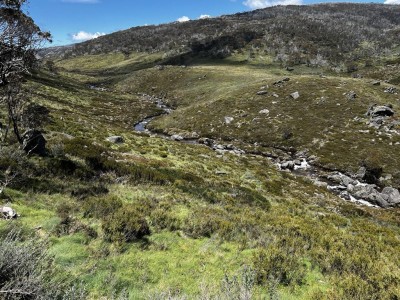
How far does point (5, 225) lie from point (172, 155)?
79.9 ft

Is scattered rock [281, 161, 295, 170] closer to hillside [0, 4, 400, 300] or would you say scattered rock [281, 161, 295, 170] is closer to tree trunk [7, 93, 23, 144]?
hillside [0, 4, 400, 300]

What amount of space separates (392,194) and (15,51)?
35.8 meters

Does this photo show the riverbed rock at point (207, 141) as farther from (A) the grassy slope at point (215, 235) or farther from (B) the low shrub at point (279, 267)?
(B) the low shrub at point (279, 267)

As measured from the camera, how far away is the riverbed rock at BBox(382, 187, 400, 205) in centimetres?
3023

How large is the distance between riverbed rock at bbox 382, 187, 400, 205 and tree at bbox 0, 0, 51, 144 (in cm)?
3360

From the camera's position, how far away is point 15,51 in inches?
757

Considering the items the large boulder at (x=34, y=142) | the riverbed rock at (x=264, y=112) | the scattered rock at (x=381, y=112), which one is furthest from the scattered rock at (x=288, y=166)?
the large boulder at (x=34, y=142)

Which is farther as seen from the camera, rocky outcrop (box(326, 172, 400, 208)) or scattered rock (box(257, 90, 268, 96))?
scattered rock (box(257, 90, 268, 96))

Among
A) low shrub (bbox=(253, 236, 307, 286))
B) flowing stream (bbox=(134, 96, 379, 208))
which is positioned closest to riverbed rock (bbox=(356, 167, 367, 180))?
flowing stream (bbox=(134, 96, 379, 208))

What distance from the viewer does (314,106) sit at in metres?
58.4

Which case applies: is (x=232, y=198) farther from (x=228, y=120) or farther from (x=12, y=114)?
(x=228, y=120)

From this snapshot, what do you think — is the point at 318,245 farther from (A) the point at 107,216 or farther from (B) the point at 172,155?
(B) the point at 172,155

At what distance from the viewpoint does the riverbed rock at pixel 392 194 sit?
3023cm

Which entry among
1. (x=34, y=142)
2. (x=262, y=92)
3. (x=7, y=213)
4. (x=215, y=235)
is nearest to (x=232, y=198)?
(x=215, y=235)
